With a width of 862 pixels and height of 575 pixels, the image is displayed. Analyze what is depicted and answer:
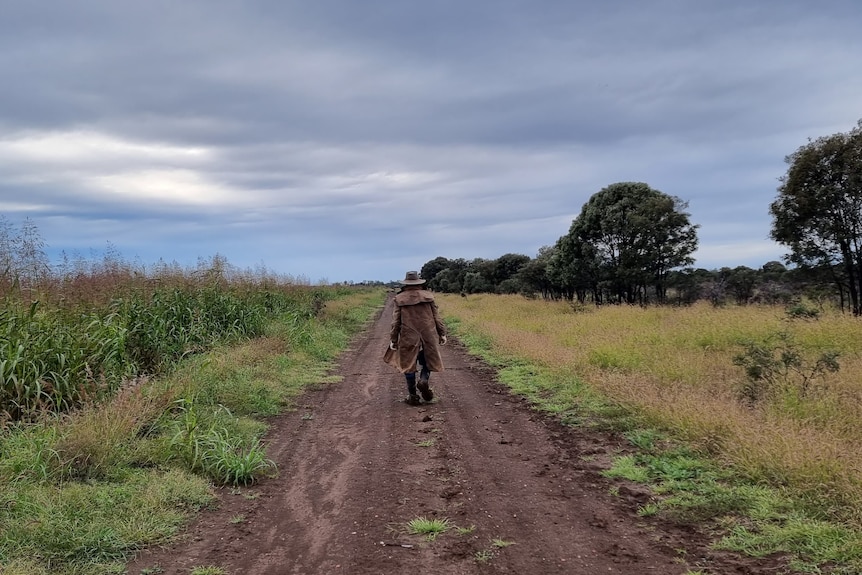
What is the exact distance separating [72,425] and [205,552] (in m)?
2.32

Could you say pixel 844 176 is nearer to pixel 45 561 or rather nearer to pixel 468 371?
pixel 468 371

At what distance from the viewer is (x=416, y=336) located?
8586 millimetres

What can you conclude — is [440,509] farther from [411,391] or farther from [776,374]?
[776,374]

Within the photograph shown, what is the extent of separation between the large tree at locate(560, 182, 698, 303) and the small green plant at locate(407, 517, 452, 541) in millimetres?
24876

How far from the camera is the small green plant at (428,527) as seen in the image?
3.91 meters

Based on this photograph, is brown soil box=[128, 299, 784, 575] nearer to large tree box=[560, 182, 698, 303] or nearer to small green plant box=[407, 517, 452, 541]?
small green plant box=[407, 517, 452, 541]

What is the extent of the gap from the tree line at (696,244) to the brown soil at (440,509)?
15.3 m

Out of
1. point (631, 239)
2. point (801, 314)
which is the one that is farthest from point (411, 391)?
point (631, 239)

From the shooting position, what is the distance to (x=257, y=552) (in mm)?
3748

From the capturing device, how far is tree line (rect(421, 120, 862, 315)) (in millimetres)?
16984

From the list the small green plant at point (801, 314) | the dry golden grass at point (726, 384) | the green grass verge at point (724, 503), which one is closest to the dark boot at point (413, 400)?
the green grass verge at point (724, 503)

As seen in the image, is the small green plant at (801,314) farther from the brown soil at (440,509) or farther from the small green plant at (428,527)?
the small green plant at (428,527)

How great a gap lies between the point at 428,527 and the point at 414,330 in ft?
15.7

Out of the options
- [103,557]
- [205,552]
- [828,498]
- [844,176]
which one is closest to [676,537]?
[828,498]
